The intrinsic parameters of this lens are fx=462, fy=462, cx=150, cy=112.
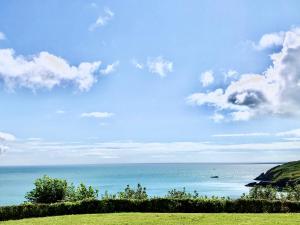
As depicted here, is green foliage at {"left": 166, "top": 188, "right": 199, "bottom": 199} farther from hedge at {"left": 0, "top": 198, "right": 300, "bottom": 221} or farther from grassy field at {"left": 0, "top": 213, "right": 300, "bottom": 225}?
grassy field at {"left": 0, "top": 213, "right": 300, "bottom": 225}

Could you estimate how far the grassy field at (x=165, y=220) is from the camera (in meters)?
38.1

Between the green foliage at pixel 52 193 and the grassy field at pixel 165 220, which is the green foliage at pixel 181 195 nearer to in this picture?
the grassy field at pixel 165 220

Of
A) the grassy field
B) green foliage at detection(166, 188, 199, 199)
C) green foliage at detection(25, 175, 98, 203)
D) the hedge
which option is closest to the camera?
the grassy field

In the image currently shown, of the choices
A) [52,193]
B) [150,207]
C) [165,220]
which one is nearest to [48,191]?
[52,193]

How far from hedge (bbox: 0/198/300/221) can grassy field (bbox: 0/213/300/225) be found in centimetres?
309

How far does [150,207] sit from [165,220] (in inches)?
373

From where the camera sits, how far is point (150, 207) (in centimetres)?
4947

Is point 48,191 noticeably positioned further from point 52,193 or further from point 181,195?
point 181,195

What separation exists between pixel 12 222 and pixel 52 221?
14.7 ft

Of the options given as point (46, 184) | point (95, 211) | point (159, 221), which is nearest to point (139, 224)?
point (159, 221)

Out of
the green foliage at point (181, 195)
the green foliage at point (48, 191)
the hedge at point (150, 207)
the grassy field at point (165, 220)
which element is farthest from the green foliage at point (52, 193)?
the grassy field at point (165, 220)

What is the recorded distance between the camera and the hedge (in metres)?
47.1

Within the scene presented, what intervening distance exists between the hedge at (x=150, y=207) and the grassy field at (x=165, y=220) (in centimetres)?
309

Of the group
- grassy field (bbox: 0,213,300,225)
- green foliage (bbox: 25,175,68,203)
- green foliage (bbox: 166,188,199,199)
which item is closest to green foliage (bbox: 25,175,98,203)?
green foliage (bbox: 25,175,68,203)
